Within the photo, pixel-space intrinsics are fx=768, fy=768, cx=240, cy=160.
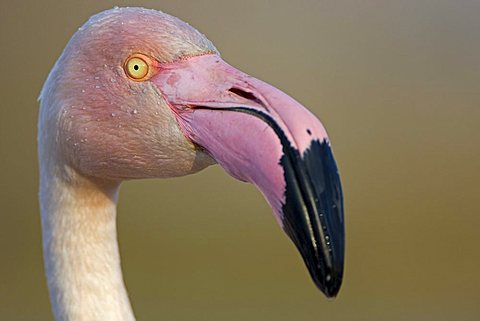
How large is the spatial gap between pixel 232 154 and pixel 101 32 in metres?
0.31

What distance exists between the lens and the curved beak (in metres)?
0.93

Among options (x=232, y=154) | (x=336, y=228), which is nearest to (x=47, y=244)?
(x=232, y=154)

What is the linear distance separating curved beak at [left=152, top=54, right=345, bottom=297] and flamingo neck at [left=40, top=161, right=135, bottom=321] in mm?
278

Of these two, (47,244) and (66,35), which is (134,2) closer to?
(66,35)

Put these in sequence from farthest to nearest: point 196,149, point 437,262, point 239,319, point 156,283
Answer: point 437,262 < point 156,283 < point 239,319 < point 196,149

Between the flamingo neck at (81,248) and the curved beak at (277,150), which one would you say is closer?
the curved beak at (277,150)

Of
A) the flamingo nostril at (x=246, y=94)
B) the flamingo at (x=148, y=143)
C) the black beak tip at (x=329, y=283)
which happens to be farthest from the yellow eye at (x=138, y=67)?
the black beak tip at (x=329, y=283)

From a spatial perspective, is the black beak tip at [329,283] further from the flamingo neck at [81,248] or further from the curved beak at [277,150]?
the flamingo neck at [81,248]

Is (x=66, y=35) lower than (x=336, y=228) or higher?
higher

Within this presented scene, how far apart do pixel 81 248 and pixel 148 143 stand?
0.28 meters

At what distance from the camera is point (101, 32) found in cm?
116

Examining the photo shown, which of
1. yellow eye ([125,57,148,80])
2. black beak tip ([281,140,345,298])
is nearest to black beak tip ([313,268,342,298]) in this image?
black beak tip ([281,140,345,298])

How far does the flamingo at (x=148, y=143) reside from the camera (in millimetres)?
949

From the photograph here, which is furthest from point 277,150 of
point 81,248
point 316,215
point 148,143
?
point 81,248
